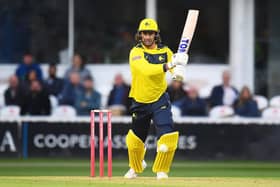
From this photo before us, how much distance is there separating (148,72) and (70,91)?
875 cm

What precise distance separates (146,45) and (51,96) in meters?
8.94

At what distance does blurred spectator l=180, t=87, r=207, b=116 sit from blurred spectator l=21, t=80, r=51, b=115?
2.70 metres

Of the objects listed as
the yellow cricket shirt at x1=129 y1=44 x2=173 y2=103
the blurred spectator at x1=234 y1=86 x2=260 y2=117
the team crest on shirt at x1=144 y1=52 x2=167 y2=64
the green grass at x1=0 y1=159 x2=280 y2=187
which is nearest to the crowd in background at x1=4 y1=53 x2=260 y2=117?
the blurred spectator at x1=234 y1=86 x2=260 y2=117

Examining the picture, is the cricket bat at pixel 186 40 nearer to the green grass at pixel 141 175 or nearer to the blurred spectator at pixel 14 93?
the green grass at pixel 141 175

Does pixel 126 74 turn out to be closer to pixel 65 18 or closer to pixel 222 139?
pixel 65 18

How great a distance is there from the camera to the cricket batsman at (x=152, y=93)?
1370cm

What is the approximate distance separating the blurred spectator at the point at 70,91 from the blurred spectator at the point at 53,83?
0.31 meters

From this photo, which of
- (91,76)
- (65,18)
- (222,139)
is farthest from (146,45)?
(65,18)

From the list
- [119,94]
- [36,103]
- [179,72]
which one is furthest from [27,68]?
[179,72]

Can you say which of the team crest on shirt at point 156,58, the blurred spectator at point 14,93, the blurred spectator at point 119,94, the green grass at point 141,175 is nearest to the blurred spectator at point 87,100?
the blurred spectator at point 119,94

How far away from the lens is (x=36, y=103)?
21734mm

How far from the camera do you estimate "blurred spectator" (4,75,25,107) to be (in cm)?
2191

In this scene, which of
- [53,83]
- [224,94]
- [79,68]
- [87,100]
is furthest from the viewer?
[79,68]

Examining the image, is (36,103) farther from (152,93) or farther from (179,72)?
(179,72)
